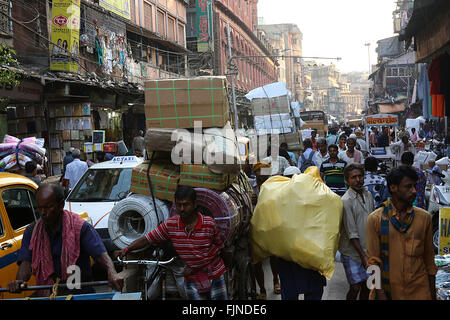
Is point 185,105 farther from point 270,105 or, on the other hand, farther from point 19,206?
point 270,105

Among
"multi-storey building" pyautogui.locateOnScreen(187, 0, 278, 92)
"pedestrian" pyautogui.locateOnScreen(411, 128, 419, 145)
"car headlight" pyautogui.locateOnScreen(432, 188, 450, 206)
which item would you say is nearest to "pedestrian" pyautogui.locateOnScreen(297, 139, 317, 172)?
"car headlight" pyautogui.locateOnScreen(432, 188, 450, 206)

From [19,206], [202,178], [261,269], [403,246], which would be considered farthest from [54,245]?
[261,269]

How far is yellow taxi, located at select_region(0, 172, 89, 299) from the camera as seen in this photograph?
4969mm

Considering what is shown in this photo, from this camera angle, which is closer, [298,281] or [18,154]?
[298,281]

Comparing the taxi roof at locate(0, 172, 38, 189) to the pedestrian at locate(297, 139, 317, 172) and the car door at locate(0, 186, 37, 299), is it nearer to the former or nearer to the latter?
the car door at locate(0, 186, 37, 299)

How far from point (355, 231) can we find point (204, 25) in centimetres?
3820

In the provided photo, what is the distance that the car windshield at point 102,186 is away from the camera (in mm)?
8648

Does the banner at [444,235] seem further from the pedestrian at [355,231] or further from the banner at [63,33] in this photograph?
the banner at [63,33]

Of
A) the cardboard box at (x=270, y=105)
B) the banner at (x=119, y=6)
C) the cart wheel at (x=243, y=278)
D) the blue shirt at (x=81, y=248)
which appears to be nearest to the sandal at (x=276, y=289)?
the cart wheel at (x=243, y=278)

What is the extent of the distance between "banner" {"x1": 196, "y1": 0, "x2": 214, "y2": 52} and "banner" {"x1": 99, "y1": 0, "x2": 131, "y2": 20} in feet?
53.5

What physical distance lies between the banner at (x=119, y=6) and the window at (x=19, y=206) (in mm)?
16505

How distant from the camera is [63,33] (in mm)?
16750

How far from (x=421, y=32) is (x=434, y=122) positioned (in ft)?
64.8

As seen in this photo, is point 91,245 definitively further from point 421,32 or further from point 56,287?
point 421,32
